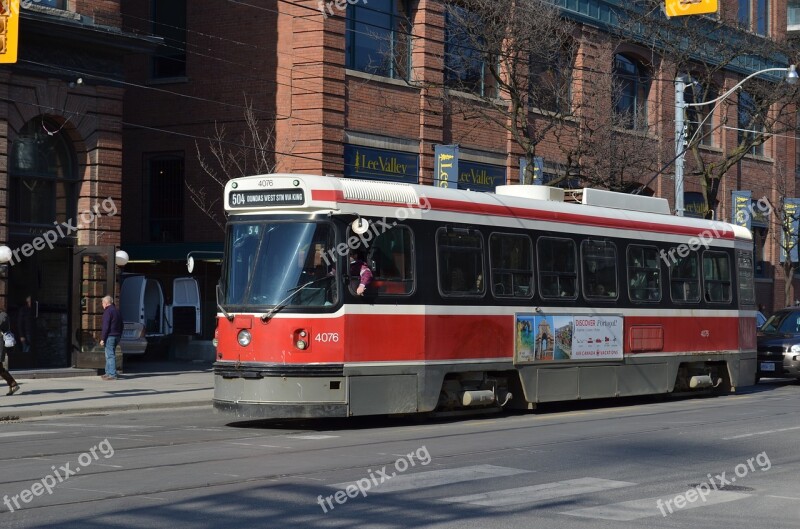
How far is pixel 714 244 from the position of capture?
73.3 ft

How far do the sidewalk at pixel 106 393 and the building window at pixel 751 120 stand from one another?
61.6ft

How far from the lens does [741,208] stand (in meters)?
45.2

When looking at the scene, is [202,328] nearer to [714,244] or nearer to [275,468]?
[714,244]

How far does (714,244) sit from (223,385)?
36.5ft

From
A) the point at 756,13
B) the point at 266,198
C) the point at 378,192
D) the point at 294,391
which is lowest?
the point at 294,391

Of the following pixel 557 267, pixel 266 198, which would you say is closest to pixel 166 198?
pixel 557 267

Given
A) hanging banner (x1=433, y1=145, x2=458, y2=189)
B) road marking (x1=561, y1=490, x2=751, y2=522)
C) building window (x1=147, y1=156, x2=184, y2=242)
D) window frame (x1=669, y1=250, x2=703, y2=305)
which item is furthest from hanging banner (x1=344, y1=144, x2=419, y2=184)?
road marking (x1=561, y1=490, x2=751, y2=522)

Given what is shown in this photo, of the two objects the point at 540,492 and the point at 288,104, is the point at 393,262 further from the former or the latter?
the point at 288,104

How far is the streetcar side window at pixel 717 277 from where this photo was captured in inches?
869

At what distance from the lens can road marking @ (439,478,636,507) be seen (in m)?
10.1

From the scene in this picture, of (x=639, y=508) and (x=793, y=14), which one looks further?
(x=793, y=14)

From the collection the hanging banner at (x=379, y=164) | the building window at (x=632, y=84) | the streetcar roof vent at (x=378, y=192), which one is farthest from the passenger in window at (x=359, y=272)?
the building window at (x=632, y=84)

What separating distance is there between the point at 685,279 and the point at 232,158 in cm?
1265

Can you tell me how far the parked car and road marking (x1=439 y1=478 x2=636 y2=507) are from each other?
16.2m
